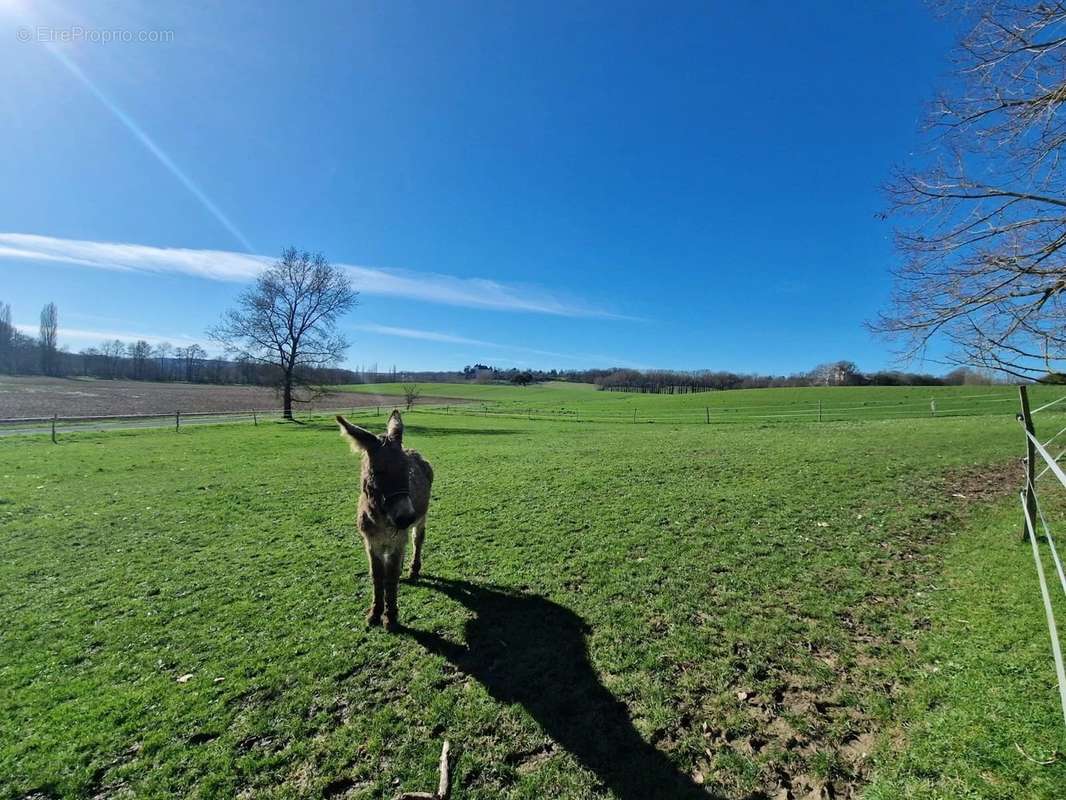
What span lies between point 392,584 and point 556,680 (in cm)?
225

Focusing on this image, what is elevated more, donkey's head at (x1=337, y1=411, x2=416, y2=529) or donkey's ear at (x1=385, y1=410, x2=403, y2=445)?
donkey's ear at (x1=385, y1=410, x2=403, y2=445)

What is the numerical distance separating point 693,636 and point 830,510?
6116mm

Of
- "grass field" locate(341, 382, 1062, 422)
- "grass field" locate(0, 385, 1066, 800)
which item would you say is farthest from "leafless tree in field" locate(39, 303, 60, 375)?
"grass field" locate(0, 385, 1066, 800)

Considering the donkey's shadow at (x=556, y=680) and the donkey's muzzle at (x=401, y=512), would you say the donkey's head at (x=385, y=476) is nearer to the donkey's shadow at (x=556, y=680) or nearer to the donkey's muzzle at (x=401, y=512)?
the donkey's muzzle at (x=401, y=512)

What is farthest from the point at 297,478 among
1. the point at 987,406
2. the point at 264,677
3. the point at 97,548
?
the point at 987,406

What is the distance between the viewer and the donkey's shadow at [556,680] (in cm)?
307

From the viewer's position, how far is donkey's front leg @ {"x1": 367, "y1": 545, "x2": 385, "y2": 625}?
5.21 m

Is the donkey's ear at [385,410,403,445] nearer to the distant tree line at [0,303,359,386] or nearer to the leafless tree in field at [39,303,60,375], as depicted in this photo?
the distant tree line at [0,303,359,386]

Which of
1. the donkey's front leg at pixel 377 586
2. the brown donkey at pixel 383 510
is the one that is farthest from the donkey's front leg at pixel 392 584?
the donkey's front leg at pixel 377 586

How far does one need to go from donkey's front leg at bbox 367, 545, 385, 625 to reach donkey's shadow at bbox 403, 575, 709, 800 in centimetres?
49

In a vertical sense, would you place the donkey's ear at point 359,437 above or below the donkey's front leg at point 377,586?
above

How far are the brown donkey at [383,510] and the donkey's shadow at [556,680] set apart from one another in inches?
21.0

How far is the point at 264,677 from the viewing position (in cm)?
416

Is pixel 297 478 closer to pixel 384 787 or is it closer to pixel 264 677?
pixel 264 677
